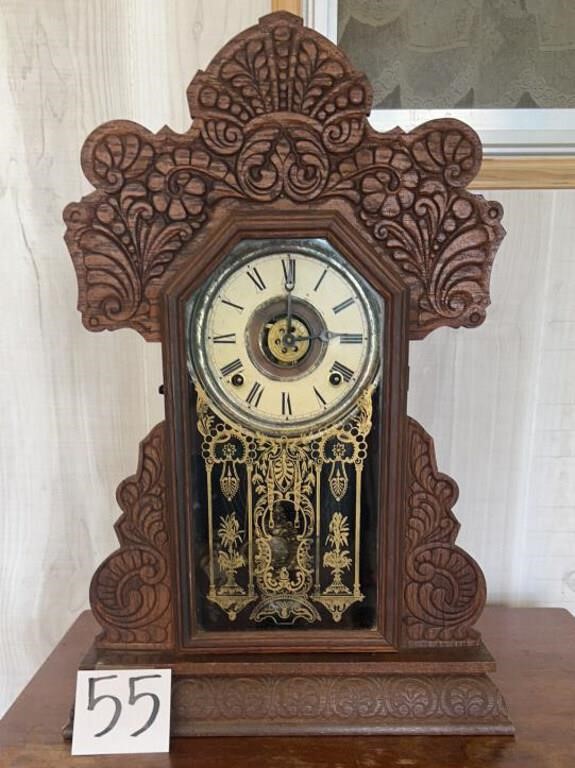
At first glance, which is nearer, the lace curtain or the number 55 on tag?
the number 55 on tag

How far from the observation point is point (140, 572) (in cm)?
73

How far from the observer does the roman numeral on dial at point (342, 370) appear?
707mm

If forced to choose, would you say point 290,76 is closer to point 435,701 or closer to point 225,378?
point 225,378

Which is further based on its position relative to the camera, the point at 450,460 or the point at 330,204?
the point at 450,460

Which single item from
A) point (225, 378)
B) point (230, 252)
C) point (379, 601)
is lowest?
point (379, 601)

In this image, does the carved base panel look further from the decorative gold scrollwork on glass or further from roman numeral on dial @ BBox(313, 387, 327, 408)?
roman numeral on dial @ BBox(313, 387, 327, 408)

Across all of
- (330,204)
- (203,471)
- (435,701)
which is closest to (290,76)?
(330,204)

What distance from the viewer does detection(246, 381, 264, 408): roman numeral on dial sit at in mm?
711

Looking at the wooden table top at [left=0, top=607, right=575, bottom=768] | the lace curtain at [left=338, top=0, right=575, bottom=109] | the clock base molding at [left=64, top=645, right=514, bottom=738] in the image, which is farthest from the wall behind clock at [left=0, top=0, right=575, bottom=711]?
the clock base molding at [left=64, top=645, right=514, bottom=738]

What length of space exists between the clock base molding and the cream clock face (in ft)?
0.92

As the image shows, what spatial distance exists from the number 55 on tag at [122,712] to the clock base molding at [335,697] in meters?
0.01

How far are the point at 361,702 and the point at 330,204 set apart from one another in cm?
55

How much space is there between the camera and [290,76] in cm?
64

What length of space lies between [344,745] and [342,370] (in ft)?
1.34
